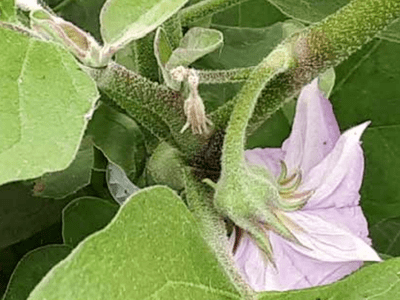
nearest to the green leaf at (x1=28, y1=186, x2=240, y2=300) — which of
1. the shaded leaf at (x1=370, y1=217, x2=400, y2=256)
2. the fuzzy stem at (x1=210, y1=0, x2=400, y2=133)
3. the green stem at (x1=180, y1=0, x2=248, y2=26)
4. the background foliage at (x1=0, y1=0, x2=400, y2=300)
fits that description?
the background foliage at (x1=0, y1=0, x2=400, y2=300)

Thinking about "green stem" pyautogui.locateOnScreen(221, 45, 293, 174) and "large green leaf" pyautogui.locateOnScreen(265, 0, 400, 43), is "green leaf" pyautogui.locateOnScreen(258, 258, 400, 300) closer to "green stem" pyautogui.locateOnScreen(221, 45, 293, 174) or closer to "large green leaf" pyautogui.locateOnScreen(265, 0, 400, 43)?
"green stem" pyautogui.locateOnScreen(221, 45, 293, 174)

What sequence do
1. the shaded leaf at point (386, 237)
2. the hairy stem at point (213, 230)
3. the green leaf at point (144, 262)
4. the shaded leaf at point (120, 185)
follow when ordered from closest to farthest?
the green leaf at point (144, 262)
the hairy stem at point (213, 230)
the shaded leaf at point (120, 185)
the shaded leaf at point (386, 237)

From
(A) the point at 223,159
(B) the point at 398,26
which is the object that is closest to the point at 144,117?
(A) the point at 223,159

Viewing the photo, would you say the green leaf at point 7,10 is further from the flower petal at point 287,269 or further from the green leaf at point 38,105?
the flower petal at point 287,269

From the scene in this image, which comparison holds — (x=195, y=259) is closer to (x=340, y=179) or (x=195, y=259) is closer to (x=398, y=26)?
(x=340, y=179)

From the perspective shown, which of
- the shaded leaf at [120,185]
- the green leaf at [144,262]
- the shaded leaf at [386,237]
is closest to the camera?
the green leaf at [144,262]

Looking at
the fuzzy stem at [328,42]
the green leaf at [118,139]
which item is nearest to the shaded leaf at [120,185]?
the green leaf at [118,139]
